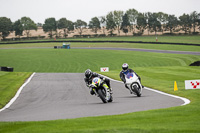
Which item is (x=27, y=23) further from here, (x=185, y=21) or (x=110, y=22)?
(x=185, y=21)

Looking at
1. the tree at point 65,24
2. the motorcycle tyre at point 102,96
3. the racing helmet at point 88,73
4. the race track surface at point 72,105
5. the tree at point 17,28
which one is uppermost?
the tree at point 65,24

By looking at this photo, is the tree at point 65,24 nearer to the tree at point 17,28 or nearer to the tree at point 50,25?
the tree at point 50,25

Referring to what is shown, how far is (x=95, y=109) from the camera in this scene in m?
12.0

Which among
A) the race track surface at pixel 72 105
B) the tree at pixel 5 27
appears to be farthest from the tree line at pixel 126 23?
the race track surface at pixel 72 105

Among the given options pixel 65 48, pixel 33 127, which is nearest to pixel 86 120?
pixel 33 127

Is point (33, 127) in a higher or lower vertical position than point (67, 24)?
lower

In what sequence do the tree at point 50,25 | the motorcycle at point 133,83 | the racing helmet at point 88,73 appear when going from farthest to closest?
the tree at point 50,25 < the motorcycle at point 133,83 < the racing helmet at point 88,73

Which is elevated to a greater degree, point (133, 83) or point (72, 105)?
point (133, 83)

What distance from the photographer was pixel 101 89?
45.8ft

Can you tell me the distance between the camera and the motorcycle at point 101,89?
44.8ft

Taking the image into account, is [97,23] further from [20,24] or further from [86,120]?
[86,120]

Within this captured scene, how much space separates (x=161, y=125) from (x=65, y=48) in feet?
232

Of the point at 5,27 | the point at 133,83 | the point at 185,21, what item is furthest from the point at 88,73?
the point at 5,27

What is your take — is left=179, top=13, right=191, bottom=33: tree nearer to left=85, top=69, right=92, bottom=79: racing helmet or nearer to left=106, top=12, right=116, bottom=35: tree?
left=106, top=12, right=116, bottom=35: tree
